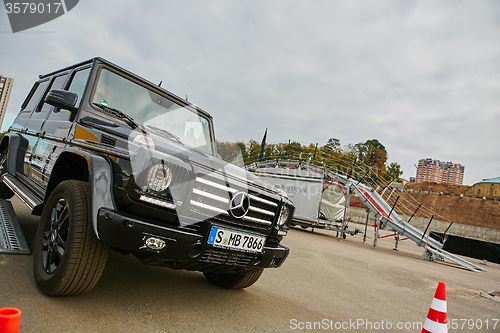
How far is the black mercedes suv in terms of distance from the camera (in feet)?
6.98

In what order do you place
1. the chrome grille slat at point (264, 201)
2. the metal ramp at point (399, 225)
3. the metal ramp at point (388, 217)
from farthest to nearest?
the metal ramp at point (388, 217), the metal ramp at point (399, 225), the chrome grille slat at point (264, 201)

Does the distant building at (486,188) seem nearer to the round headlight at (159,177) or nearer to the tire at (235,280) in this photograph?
the tire at (235,280)

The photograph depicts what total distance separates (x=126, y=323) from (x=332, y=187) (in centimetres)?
1506

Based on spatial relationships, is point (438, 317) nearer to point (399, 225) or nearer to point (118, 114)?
point (118, 114)

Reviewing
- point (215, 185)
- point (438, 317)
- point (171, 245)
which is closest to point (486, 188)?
point (438, 317)

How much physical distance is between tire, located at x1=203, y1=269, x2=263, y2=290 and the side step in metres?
2.02

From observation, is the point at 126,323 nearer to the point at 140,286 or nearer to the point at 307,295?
the point at 140,286

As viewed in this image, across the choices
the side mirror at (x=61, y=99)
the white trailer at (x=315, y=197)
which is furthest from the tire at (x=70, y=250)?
the white trailer at (x=315, y=197)

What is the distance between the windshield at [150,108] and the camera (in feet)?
10.8

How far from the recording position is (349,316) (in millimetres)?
3582

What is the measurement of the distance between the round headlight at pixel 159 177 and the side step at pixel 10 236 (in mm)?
2051

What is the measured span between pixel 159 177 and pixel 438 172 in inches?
7586

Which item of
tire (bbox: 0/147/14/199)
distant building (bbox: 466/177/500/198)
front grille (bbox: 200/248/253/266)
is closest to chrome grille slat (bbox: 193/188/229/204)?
front grille (bbox: 200/248/253/266)

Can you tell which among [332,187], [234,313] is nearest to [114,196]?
[234,313]
